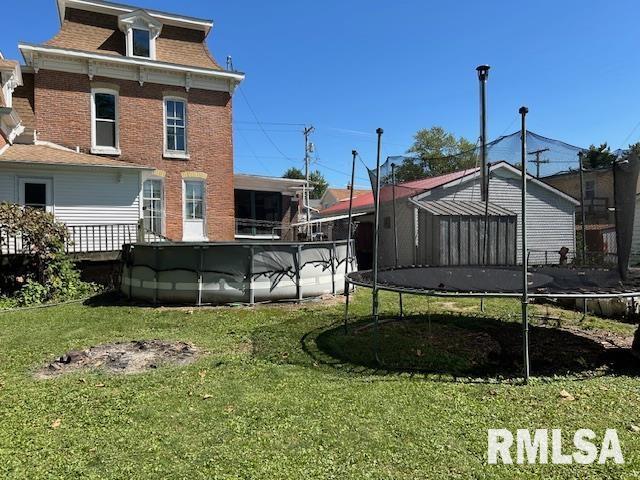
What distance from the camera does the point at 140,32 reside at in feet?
54.2

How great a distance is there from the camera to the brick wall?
48.6ft

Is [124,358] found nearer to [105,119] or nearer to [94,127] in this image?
[94,127]

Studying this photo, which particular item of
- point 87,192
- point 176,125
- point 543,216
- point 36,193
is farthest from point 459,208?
point 36,193

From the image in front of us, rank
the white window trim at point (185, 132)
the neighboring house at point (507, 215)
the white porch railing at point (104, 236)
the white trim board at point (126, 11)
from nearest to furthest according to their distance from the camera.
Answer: the white porch railing at point (104, 236)
the neighboring house at point (507, 215)
the white trim board at point (126, 11)
the white window trim at point (185, 132)

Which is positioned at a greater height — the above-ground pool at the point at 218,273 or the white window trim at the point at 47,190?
the white window trim at the point at 47,190

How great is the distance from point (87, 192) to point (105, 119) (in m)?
4.00

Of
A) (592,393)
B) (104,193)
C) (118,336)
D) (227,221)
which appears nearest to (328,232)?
(227,221)

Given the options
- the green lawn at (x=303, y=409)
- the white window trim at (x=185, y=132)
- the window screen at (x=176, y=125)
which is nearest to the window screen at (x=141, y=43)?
the white window trim at (x=185, y=132)

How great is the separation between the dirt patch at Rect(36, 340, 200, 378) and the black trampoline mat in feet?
8.41

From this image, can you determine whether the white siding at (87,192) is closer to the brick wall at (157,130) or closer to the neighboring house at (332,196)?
the brick wall at (157,130)

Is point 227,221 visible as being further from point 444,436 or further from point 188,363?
point 444,436

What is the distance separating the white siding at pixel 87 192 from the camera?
39.5 feet

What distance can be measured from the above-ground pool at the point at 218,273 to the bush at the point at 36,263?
1682 millimetres

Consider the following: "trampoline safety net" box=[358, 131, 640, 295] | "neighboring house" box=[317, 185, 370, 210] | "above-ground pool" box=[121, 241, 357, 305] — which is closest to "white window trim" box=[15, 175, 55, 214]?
"above-ground pool" box=[121, 241, 357, 305]
